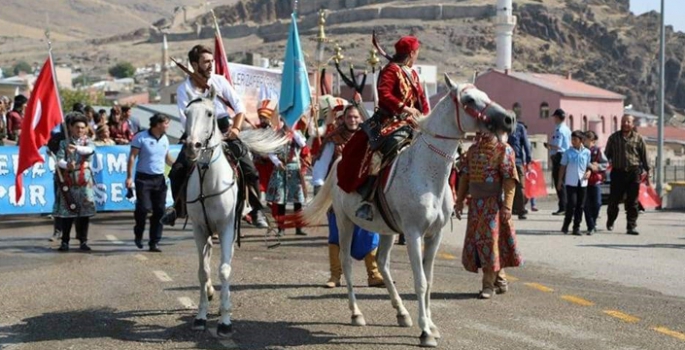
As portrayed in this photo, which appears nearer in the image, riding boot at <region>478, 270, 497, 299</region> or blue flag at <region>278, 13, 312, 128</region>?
riding boot at <region>478, 270, 497, 299</region>

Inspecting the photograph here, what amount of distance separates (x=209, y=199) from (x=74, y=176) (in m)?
6.82

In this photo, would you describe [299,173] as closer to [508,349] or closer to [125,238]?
[125,238]

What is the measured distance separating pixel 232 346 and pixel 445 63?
172951mm

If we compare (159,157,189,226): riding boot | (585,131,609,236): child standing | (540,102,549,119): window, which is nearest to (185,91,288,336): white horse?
(159,157,189,226): riding boot

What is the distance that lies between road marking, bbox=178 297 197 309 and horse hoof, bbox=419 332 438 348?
2.91 metres

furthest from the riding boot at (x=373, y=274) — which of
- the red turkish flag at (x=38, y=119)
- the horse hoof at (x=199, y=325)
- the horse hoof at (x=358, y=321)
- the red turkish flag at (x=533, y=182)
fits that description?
the red turkish flag at (x=533, y=182)

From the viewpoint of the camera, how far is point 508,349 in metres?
9.16

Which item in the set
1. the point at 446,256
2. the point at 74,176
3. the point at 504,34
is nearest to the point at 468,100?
the point at 446,256

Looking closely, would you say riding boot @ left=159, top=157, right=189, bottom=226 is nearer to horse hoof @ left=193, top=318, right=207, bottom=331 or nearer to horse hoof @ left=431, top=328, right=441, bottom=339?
horse hoof @ left=193, top=318, right=207, bottom=331

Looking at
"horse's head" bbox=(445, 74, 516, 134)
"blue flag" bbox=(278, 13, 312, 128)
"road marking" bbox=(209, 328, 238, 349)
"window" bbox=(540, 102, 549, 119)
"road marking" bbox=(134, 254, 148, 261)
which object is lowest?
"road marking" bbox=(209, 328, 238, 349)

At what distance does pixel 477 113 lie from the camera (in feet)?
30.7

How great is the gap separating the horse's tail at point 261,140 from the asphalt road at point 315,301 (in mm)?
1601

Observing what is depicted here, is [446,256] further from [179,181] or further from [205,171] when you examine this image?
[205,171]

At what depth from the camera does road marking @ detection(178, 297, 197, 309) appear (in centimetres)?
1124
